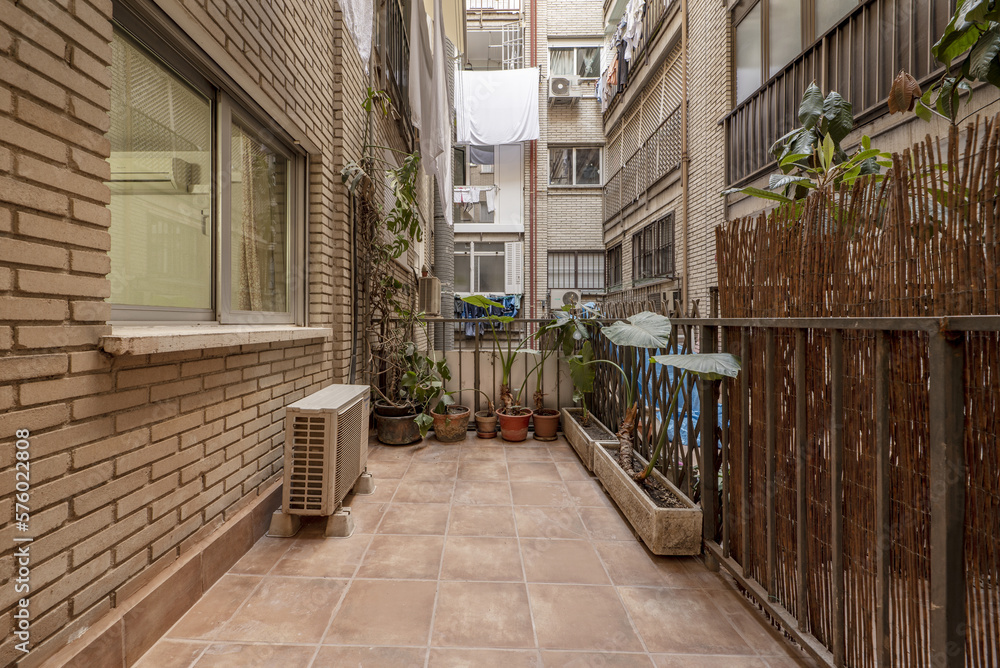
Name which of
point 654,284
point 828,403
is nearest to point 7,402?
point 828,403

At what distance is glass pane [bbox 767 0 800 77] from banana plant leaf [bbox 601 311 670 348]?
4977 mm

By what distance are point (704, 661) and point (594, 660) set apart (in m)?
0.37

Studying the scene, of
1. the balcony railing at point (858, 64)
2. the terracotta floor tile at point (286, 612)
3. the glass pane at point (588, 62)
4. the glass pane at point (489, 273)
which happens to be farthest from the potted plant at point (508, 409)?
the glass pane at point (588, 62)

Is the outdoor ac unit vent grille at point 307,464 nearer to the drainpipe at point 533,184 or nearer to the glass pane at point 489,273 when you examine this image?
the drainpipe at point 533,184

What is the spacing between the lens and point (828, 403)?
1401mm

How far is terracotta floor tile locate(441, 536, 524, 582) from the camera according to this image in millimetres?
1921

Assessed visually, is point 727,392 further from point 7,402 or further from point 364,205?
point 364,205

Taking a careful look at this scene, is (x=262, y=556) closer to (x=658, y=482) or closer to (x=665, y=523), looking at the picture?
(x=665, y=523)

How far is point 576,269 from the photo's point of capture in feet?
44.3

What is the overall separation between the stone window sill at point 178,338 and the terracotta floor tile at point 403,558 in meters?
1.17

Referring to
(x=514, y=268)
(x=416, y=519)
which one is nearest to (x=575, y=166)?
(x=514, y=268)

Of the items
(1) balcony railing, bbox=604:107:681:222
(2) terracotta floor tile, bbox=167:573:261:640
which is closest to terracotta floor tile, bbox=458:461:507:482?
(2) terracotta floor tile, bbox=167:573:261:640

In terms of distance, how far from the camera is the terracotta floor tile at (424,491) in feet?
9.00

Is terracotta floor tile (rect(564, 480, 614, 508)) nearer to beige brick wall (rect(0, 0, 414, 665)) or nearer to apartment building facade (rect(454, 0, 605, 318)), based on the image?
beige brick wall (rect(0, 0, 414, 665))
